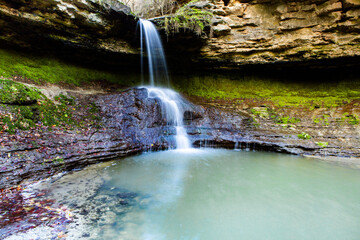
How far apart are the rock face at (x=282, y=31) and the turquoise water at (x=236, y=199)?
5.34 metres

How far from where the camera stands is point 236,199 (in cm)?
296

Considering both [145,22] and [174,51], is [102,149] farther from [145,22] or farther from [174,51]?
[174,51]

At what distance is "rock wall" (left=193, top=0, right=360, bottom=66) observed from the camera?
272 inches

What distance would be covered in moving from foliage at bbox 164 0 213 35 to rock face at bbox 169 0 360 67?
517 mm

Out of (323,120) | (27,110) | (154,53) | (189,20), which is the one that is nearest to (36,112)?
(27,110)

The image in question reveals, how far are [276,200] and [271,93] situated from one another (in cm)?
780

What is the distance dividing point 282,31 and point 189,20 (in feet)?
13.9

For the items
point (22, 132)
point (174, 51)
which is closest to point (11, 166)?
point (22, 132)

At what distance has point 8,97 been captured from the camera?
4223 mm

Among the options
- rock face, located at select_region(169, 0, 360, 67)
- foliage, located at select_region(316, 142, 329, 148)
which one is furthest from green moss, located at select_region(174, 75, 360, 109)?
foliage, located at select_region(316, 142, 329, 148)

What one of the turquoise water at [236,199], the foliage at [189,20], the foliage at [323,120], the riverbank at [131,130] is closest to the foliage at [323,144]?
the riverbank at [131,130]

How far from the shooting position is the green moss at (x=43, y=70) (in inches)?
252

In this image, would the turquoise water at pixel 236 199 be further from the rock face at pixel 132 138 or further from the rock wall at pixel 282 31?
the rock wall at pixel 282 31

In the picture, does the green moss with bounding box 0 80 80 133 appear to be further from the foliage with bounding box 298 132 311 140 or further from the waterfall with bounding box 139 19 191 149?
the foliage with bounding box 298 132 311 140
